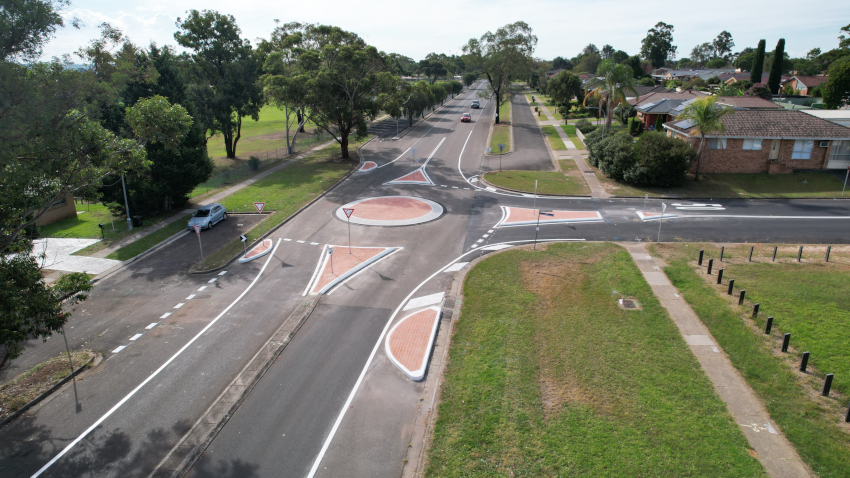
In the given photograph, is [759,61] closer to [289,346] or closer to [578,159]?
[578,159]

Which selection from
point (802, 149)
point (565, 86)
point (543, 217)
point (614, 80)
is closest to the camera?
point (543, 217)

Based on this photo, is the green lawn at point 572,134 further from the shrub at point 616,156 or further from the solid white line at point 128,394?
the solid white line at point 128,394

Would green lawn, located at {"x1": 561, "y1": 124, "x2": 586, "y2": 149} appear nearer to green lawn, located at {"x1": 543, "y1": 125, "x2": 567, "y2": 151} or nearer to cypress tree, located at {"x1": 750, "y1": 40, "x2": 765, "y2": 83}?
green lawn, located at {"x1": 543, "y1": 125, "x2": 567, "y2": 151}

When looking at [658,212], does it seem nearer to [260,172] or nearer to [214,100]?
[260,172]

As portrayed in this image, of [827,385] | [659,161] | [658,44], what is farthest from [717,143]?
[658,44]

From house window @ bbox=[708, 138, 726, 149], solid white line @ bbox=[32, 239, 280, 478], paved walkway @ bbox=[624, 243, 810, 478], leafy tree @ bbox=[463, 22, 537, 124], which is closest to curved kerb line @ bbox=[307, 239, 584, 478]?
solid white line @ bbox=[32, 239, 280, 478]

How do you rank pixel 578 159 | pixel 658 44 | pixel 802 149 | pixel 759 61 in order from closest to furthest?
pixel 802 149
pixel 578 159
pixel 759 61
pixel 658 44

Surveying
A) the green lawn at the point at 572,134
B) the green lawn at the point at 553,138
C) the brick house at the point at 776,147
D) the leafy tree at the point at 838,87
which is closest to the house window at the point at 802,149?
the brick house at the point at 776,147
